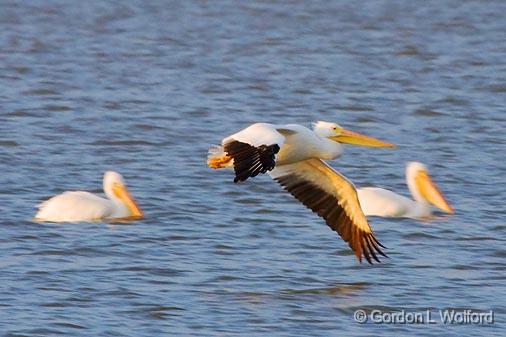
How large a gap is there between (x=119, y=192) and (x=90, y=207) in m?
0.33

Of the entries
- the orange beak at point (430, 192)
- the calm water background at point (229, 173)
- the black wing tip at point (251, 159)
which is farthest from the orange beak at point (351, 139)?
the black wing tip at point (251, 159)

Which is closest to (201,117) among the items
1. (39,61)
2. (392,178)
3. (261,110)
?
(261,110)

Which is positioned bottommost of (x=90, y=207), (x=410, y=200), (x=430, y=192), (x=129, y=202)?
(x=90, y=207)

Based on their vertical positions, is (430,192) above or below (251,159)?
above

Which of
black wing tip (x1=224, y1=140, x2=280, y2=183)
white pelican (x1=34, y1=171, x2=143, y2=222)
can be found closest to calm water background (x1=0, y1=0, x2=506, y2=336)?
white pelican (x1=34, y1=171, x2=143, y2=222)

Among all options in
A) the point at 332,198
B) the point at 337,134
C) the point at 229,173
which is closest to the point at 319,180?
the point at 332,198

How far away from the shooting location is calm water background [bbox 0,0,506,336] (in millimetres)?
8023

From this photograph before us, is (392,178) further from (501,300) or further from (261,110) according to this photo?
(501,300)

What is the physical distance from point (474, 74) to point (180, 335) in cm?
991

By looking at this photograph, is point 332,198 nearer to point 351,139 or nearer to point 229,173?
point 351,139

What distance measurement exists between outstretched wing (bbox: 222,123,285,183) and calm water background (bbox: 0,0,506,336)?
2.53 ft

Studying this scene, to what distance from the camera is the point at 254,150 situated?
24.9 feet

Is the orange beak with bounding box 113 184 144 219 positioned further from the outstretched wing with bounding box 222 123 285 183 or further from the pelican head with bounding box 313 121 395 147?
the outstretched wing with bounding box 222 123 285 183

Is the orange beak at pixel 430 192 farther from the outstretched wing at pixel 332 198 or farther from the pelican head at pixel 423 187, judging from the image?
the outstretched wing at pixel 332 198
